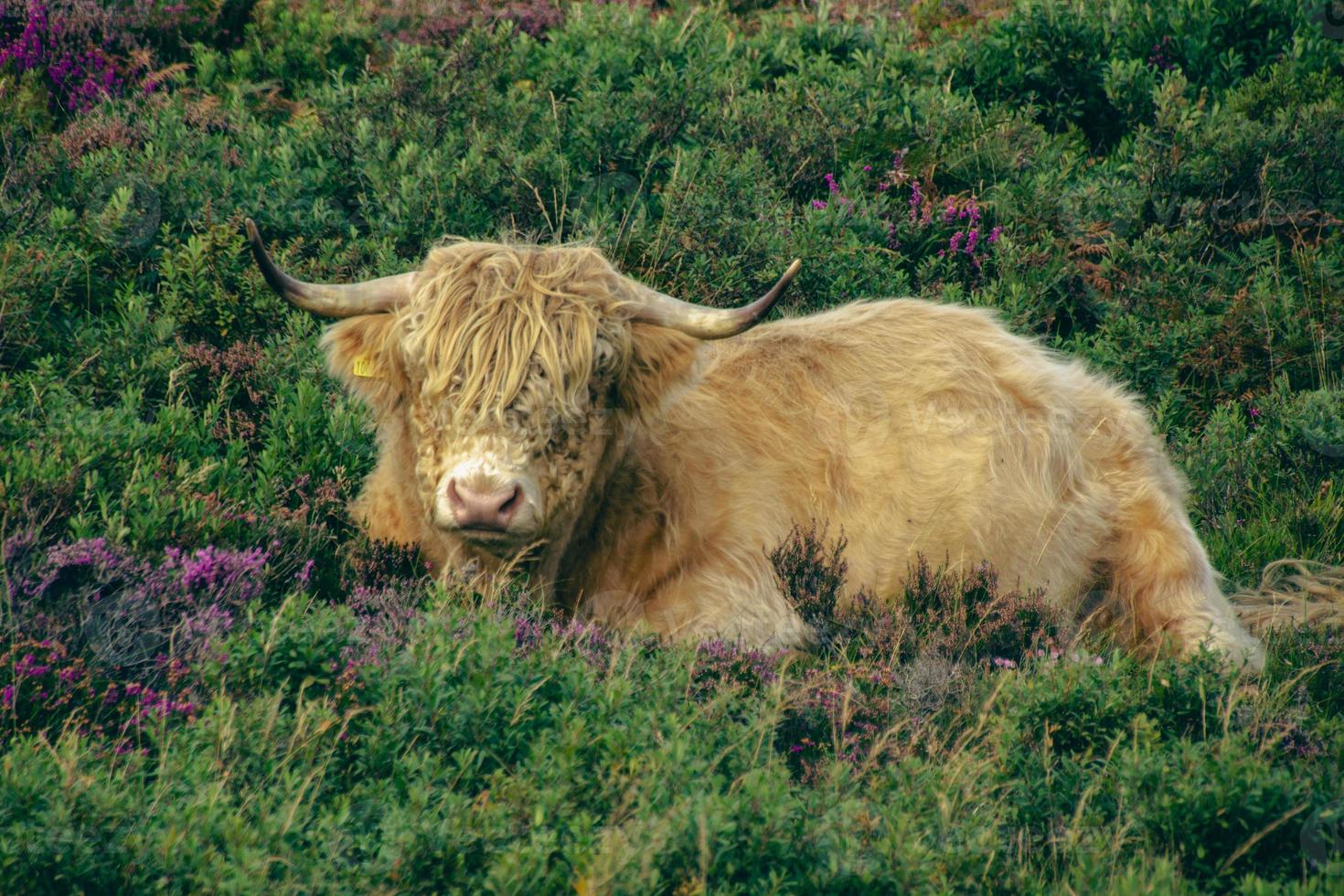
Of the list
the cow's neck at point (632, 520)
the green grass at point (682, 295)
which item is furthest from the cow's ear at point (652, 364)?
the green grass at point (682, 295)

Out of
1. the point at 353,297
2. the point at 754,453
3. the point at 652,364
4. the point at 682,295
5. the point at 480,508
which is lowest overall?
the point at 754,453

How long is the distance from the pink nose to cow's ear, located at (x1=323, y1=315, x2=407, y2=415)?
0.89 meters

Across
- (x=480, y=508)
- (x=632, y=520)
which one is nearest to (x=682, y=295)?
(x=632, y=520)

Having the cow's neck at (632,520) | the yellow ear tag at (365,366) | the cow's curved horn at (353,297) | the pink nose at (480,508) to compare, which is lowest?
the cow's neck at (632,520)

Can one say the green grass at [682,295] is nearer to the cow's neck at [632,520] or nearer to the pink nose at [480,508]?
the pink nose at [480,508]

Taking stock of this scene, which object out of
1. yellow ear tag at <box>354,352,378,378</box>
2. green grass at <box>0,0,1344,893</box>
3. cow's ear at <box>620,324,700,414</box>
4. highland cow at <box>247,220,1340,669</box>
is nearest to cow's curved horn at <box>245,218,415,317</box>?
highland cow at <box>247,220,1340,669</box>

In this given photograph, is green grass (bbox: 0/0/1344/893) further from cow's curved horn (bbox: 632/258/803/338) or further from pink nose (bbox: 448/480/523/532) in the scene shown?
cow's curved horn (bbox: 632/258/803/338)

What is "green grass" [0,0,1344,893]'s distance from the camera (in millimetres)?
3049

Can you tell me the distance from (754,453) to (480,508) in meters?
1.68

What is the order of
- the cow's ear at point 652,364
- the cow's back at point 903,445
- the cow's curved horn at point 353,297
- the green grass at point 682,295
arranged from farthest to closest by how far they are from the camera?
the cow's back at point 903,445
the cow's ear at point 652,364
the cow's curved horn at point 353,297
the green grass at point 682,295

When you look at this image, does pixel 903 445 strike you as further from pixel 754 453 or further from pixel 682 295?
pixel 682 295

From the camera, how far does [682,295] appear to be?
269 inches

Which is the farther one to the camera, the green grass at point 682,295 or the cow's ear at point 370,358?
the cow's ear at point 370,358

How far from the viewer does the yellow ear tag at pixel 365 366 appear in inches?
189
